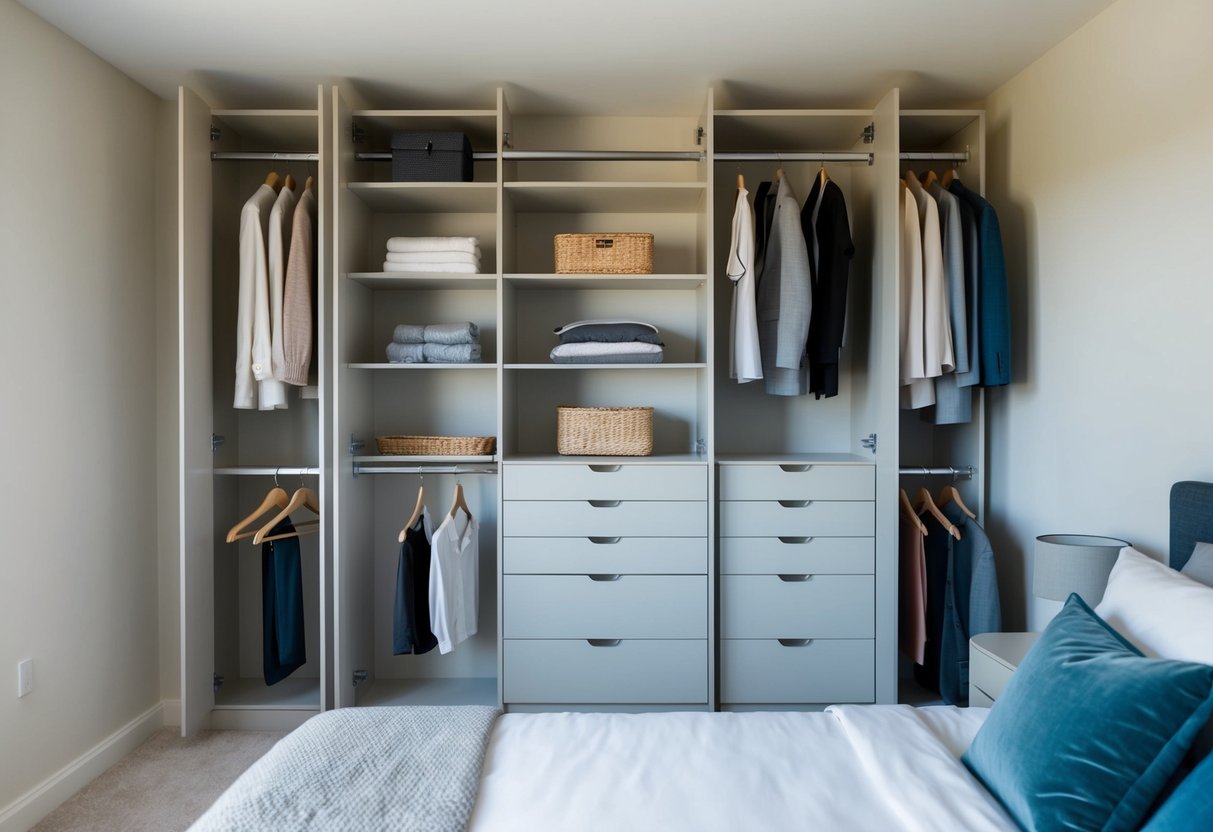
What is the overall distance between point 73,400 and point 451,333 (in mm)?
1268

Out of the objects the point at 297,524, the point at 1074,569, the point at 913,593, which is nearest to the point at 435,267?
the point at 297,524

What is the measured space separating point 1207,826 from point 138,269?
3351 millimetres

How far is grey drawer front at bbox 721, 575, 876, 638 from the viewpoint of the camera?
2.82m

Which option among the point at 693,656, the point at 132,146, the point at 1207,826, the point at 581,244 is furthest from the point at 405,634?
the point at 1207,826

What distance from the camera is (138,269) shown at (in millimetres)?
2855

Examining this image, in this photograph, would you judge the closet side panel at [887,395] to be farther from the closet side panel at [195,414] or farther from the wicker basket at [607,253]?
the closet side panel at [195,414]

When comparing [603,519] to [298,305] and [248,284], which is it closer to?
[298,305]

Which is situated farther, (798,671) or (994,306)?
(798,671)

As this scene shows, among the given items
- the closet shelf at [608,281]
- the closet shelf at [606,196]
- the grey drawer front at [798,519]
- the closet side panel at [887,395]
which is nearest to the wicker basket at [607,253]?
the closet shelf at [608,281]

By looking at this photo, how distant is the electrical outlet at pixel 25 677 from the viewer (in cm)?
227

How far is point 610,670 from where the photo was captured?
9.24 ft

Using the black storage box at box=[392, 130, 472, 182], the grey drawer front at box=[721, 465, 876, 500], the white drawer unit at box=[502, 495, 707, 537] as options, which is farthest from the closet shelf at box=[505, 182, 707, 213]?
the white drawer unit at box=[502, 495, 707, 537]

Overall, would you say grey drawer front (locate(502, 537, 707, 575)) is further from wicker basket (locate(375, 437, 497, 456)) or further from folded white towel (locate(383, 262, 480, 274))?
folded white towel (locate(383, 262, 480, 274))

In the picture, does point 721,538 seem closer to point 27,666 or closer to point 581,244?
point 581,244
